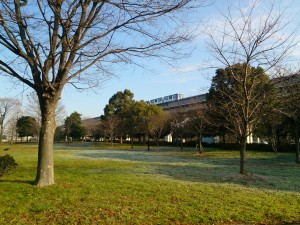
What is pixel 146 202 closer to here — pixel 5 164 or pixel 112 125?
pixel 5 164

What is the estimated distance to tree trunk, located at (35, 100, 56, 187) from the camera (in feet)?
30.2

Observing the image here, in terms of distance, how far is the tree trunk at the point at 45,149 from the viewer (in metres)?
9.20

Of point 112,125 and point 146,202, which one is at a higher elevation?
point 112,125

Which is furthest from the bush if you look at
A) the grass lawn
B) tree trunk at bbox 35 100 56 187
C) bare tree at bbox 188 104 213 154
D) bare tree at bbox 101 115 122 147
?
bare tree at bbox 101 115 122 147

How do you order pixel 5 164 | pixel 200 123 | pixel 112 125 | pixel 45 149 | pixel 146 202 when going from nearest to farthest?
1. pixel 146 202
2. pixel 45 149
3. pixel 5 164
4. pixel 200 123
5. pixel 112 125

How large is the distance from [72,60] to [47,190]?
3.78 meters

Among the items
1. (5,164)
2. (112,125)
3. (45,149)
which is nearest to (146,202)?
(45,149)

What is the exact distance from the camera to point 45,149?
925cm

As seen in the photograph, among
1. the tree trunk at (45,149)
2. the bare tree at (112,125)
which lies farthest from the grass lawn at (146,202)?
the bare tree at (112,125)

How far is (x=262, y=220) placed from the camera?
6.48 meters

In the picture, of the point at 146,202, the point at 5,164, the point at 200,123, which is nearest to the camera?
the point at 146,202

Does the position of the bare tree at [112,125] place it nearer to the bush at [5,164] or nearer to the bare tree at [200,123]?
the bare tree at [200,123]

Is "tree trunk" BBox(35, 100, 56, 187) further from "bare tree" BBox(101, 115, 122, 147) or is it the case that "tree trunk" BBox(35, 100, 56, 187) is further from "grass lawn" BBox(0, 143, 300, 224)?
"bare tree" BBox(101, 115, 122, 147)

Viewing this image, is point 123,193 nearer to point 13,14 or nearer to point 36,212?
point 36,212
